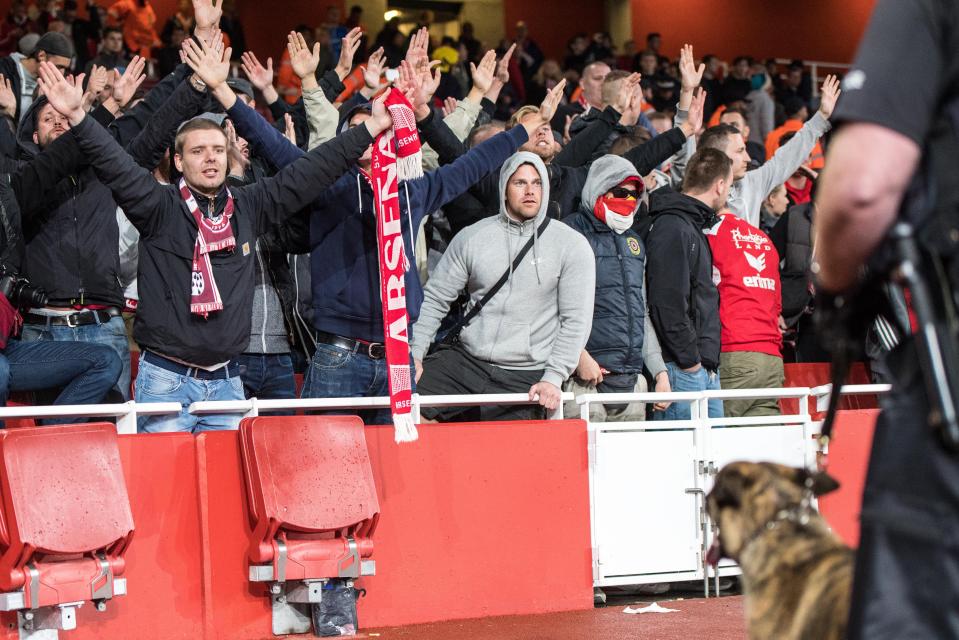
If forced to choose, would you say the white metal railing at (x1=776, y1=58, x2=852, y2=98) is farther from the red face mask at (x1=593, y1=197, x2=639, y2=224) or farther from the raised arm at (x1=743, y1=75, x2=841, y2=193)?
the red face mask at (x1=593, y1=197, x2=639, y2=224)

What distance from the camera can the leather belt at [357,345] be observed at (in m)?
6.56

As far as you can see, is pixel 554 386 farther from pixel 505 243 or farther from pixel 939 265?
pixel 939 265

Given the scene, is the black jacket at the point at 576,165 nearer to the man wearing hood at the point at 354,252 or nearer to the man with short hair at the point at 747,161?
the man with short hair at the point at 747,161

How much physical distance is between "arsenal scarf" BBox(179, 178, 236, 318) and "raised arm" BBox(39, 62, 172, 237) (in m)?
0.14

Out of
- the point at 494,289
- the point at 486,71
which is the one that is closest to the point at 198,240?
the point at 494,289

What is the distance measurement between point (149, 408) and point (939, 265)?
438 cm

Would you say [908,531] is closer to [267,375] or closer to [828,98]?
[267,375]

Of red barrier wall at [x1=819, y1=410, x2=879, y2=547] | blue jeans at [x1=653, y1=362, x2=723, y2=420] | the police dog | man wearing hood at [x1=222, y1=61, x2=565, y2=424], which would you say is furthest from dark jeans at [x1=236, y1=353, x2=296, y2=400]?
the police dog

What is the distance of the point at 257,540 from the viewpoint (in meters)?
5.97

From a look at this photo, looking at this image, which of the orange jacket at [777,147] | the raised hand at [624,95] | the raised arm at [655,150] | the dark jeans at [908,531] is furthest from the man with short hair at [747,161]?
the dark jeans at [908,531]

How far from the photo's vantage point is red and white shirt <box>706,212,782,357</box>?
8289mm

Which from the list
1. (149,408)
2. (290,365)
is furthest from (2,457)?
(290,365)

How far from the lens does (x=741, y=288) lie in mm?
8289

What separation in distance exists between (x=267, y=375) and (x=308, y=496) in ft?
4.08
